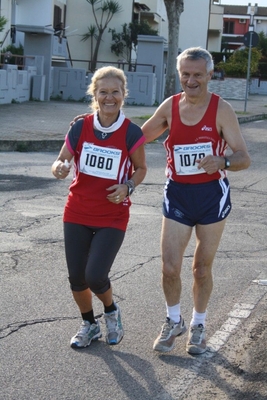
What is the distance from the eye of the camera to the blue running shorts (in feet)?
16.7

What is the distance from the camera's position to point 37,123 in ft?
→ 68.9

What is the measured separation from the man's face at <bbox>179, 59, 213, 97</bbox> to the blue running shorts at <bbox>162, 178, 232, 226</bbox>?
23.1 inches

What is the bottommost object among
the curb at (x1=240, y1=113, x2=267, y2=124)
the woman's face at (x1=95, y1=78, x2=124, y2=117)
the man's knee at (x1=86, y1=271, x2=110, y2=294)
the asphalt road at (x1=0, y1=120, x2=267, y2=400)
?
the curb at (x1=240, y1=113, x2=267, y2=124)

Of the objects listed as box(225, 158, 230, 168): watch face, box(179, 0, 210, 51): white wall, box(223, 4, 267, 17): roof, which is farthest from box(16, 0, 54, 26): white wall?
box(223, 4, 267, 17): roof

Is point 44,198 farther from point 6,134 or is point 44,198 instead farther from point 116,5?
point 116,5

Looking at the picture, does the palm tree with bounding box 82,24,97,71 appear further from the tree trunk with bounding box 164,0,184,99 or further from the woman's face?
the woman's face

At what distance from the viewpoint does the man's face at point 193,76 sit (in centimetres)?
494

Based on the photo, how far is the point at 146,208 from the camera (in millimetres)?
10312

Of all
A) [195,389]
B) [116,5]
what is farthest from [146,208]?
[116,5]

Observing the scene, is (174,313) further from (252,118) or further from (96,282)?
(252,118)

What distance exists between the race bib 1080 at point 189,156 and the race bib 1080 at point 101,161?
38 centimetres

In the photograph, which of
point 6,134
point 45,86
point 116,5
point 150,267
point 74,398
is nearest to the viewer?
point 74,398

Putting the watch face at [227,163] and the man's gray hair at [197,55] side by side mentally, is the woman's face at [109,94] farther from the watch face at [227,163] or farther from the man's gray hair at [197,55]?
the watch face at [227,163]

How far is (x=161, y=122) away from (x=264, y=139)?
16863 millimetres
